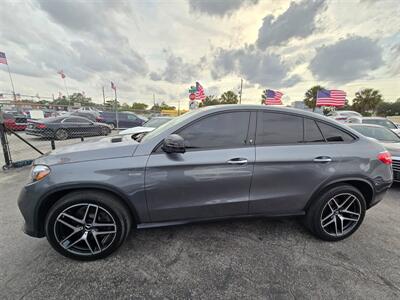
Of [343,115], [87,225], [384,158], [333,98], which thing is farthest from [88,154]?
[343,115]

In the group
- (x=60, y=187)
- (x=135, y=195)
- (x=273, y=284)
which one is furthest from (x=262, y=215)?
(x=60, y=187)

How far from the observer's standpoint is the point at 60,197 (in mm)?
2072

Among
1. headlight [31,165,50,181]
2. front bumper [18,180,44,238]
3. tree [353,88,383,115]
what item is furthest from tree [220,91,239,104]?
front bumper [18,180,44,238]

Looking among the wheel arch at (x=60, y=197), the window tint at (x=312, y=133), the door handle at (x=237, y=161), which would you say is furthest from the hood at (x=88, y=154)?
the window tint at (x=312, y=133)

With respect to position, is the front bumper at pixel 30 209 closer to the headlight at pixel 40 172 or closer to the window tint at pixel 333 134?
the headlight at pixel 40 172

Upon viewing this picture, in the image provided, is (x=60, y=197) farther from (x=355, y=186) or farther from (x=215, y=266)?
(x=355, y=186)

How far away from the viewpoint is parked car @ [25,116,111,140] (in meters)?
9.71

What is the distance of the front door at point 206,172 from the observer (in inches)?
81.4

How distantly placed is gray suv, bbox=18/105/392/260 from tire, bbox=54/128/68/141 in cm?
972

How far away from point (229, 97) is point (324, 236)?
5222 cm

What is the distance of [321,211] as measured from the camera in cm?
246

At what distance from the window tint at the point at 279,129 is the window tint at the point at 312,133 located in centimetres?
7

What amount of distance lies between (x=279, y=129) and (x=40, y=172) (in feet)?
8.59

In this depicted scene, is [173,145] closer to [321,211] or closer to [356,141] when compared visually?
[321,211]
